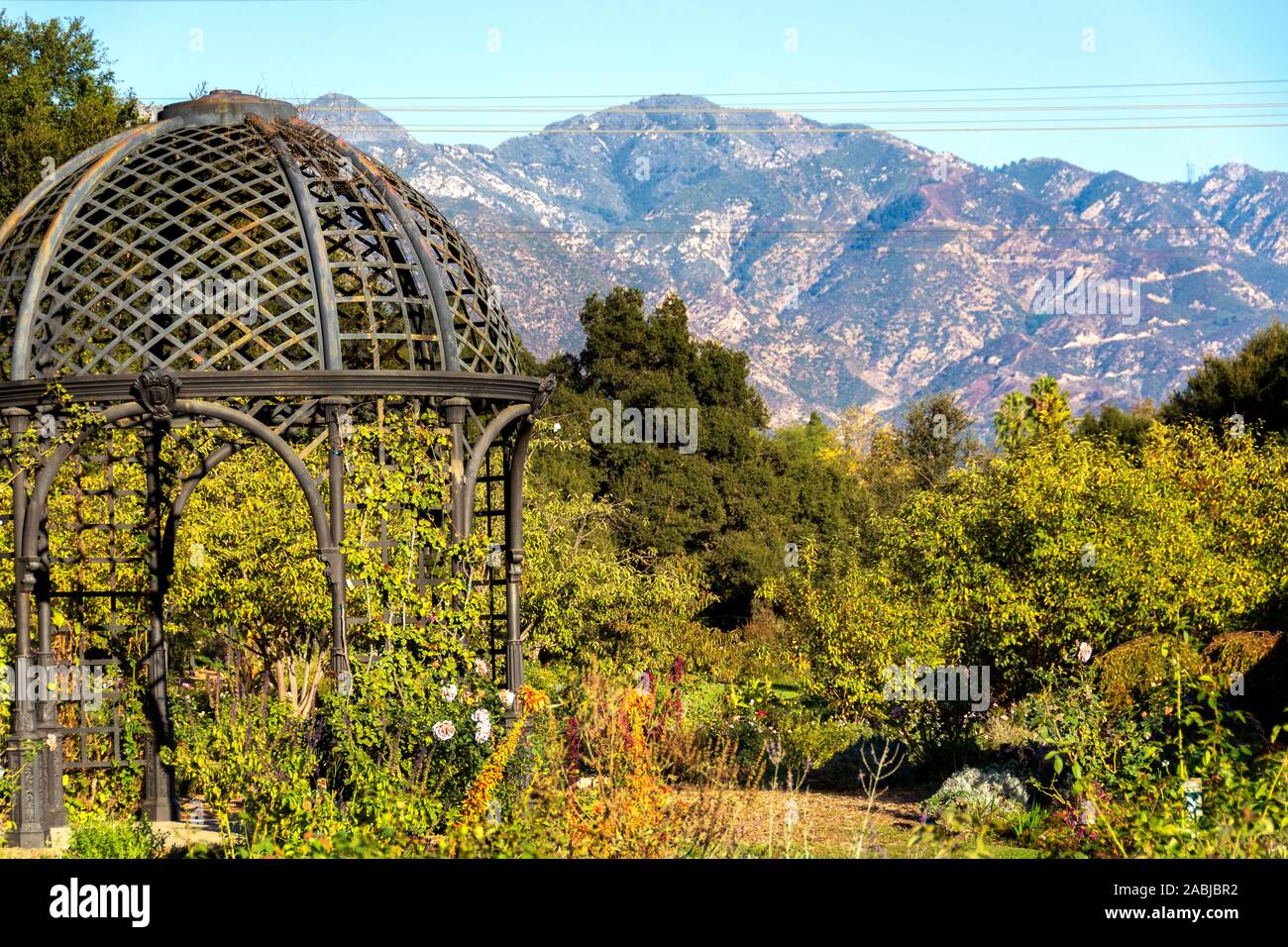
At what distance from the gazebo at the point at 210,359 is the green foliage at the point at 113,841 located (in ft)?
2.47

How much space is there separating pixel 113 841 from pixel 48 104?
2117 cm

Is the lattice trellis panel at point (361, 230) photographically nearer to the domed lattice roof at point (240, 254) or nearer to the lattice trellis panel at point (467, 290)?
the domed lattice roof at point (240, 254)

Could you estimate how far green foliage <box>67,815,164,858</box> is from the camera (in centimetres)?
967

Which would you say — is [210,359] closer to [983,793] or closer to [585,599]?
[983,793]

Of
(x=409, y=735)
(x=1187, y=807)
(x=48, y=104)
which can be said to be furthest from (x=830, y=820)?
(x=48, y=104)

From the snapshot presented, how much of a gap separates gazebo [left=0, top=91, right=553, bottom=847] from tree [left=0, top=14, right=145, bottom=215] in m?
12.8

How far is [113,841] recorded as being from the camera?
985 cm

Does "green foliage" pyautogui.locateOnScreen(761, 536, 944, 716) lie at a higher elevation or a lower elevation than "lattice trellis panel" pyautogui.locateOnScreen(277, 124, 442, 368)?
lower

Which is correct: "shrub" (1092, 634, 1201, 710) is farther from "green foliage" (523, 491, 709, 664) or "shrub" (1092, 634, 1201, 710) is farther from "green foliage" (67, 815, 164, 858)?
"green foliage" (67, 815, 164, 858)

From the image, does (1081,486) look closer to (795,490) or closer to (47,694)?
(47,694)

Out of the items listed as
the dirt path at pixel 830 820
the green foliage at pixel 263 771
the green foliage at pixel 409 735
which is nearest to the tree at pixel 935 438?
the dirt path at pixel 830 820

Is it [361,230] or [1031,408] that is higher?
[361,230]

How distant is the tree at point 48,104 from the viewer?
979 inches

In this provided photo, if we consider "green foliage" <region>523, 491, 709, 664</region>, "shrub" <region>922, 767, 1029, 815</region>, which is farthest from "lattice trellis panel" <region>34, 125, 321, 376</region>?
"shrub" <region>922, 767, 1029, 815</region>
